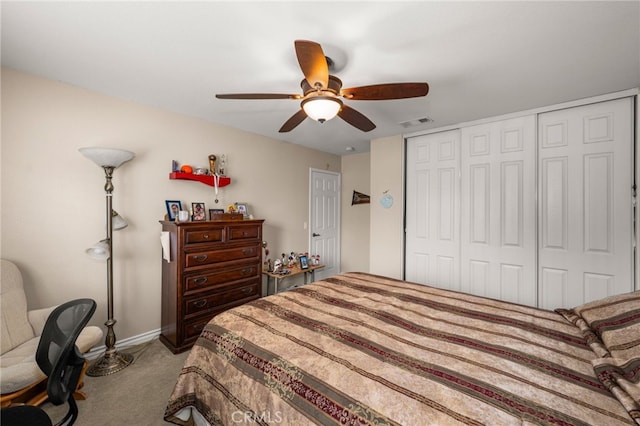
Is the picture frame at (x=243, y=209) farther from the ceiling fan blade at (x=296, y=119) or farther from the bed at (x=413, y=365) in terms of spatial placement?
the bed at (x=413, y=365)

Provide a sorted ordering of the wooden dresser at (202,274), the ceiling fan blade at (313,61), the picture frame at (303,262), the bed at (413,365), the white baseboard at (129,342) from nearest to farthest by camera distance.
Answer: the bed at (413,365) < the ceiling fan blade at (313,61) < the white baseboard at (129,342) < the wooden dresser at (202,274) < the picture frame at (303,262)

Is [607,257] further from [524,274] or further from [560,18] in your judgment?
[560,18]

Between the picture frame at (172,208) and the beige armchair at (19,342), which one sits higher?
the picture frame at (172,208)

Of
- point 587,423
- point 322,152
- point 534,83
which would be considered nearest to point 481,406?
point 587,423

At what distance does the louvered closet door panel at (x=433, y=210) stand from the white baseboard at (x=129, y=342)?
3.22 m

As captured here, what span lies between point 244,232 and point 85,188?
1515mm

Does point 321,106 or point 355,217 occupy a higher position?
point 321,106

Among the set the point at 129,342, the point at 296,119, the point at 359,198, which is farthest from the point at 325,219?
the point at 129,342

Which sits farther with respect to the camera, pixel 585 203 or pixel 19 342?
pixel 585 203

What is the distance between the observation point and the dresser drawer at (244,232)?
118 inches

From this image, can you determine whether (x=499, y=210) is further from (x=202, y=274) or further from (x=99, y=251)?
(x=99, y=251)

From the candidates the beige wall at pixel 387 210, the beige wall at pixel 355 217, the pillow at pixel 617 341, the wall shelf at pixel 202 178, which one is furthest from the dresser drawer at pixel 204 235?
the pillow at pixel 617 341

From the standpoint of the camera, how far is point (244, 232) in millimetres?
3109

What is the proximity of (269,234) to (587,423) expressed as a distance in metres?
3.61
